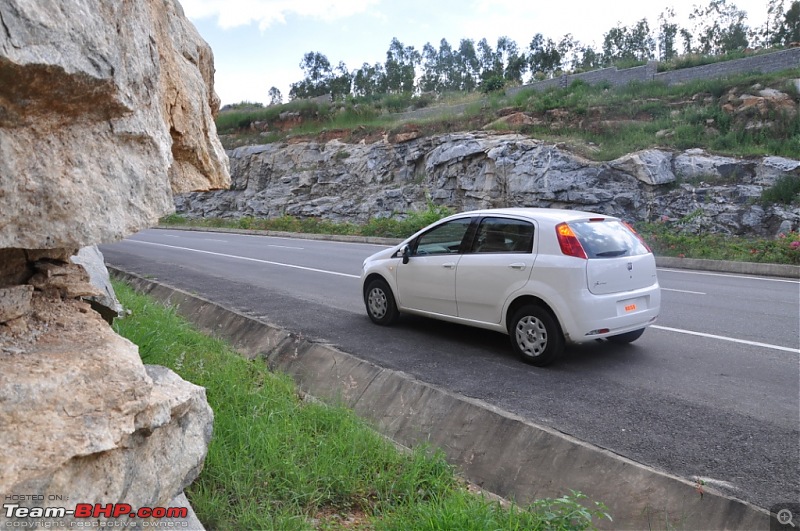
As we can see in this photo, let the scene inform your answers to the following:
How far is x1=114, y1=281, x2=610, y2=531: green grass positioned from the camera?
365cm

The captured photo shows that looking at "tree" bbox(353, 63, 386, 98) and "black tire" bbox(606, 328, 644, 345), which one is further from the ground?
"tree" bbox(353, 63, 386, 98)

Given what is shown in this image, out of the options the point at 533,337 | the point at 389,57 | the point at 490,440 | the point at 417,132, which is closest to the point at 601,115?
the point at 417,132

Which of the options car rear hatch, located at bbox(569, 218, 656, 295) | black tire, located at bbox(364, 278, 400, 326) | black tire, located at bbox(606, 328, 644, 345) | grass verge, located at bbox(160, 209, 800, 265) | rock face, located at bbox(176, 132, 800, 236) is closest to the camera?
car rear hatch, located at bbox(569, 218, 656, 295)

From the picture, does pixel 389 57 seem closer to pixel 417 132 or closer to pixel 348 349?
pixel 417 132

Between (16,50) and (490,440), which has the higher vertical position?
(16,50)

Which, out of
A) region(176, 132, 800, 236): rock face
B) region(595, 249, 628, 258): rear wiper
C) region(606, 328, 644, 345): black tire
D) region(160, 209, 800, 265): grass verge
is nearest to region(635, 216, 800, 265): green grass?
region(160, 209, 800, 265): grass verge

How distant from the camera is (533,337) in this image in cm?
688

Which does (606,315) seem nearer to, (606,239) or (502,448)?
(606,239)

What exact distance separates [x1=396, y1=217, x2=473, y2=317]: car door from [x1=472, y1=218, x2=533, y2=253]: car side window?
26 cm

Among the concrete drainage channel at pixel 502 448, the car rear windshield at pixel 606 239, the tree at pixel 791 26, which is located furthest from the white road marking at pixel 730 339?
the tree at pixel 791 26

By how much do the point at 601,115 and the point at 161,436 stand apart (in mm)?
28557

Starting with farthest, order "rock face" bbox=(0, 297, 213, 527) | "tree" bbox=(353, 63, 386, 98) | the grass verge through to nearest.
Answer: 1. "tree" bbox=(353, 63, 386, 98)
2. the grass verge
3. "rock face" bbox=(0, 297, 213, 527)

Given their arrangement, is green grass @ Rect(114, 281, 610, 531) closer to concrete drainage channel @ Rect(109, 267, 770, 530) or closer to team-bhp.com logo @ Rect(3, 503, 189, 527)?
concrete drainage channel @ Rect(109, 267, 770, 530)

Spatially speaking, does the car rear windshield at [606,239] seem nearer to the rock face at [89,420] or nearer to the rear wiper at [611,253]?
the rear wiper at [611,253]
